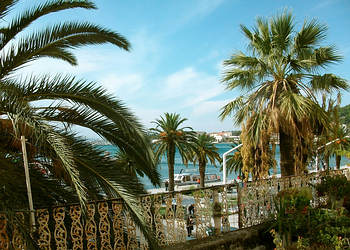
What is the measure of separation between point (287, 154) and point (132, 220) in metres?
6.14

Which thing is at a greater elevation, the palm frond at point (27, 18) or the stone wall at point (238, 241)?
the palm frond at point (27, 18)

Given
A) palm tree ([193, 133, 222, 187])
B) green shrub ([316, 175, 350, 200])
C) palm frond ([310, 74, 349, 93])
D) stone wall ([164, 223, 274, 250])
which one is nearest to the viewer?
stone wall ([164, 223, 274, 250])

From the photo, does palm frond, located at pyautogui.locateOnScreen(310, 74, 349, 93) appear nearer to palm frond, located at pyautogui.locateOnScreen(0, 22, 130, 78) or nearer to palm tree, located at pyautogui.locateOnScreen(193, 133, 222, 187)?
palm frond, located at pyautogui.locateOnScreen(0, 22, 130, 78)

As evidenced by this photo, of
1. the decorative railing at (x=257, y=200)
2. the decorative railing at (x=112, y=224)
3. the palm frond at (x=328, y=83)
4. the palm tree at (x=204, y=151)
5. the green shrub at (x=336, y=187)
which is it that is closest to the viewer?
the decorative railing at (x=112, y=224)

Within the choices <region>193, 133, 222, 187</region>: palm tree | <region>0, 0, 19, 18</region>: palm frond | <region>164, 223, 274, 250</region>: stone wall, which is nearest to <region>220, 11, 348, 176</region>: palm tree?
<region>164, 223, 274, 250</region>: stone wall

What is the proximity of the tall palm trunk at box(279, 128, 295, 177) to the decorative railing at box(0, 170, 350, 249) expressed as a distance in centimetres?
209

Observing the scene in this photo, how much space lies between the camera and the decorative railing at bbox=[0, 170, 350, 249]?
13.1 ft

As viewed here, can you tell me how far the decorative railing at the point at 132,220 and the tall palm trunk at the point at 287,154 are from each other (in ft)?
6.87

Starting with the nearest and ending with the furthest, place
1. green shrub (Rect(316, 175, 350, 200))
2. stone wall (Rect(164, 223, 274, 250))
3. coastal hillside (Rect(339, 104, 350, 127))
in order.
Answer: stone wall (Rect(164, 223, 274, 250))
green shrub (Rect(316, 175, 350, 200))
coastal hillside (Rect(339, 104, 350, 127))

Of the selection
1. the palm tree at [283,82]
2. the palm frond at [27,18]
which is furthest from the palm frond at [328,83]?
the palm frond at [27,18]

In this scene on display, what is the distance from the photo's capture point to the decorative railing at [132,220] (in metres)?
4.00

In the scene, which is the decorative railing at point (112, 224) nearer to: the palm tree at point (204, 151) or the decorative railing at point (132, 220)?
the decorative railing at point (132, 220)

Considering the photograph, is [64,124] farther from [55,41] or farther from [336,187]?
[336,187]

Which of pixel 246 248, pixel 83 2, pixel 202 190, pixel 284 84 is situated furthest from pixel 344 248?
pixel 83 2
